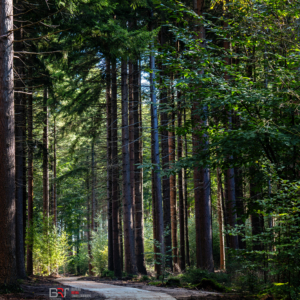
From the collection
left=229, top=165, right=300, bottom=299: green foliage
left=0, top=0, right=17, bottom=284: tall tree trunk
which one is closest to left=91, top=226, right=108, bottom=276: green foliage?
left=0, top=0, right=17, bottom=284: tall tree trunk

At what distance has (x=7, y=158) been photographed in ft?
25.6

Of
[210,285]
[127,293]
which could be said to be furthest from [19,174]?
[210,285]

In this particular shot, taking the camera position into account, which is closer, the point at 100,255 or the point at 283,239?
the point at 283,239

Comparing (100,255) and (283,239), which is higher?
(283,239)

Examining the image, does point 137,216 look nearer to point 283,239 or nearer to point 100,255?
point 100,255

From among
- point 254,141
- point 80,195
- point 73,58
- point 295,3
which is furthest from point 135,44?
point 80,195

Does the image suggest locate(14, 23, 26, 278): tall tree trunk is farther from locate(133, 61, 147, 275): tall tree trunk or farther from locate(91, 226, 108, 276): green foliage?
locate(91, 226, 108, 276): green foliage

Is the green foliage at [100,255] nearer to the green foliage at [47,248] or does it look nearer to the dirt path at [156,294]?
the green foliage at [47,248]

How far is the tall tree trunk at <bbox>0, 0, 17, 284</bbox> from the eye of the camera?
24.2 ft

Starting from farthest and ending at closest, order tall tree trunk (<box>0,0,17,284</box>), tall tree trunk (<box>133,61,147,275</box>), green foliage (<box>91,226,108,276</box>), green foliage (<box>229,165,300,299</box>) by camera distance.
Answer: green foliage (<box>91,226,108,276</box>) → tall tree trunk (<box>133,61,147,275</box>) → tall tree trunk (<box>0,0,17,284</box>) → green foliage (<box>229,165,300,299</box>)

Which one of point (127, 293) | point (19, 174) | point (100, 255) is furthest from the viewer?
point (100, 255)

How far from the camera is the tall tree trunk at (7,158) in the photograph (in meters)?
7.38

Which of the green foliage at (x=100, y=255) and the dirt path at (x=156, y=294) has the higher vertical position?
the dirt path at (x=156, y=294)

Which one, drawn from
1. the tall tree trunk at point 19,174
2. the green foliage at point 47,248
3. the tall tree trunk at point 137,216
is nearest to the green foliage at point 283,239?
the tall tree trunk at point 19,174
